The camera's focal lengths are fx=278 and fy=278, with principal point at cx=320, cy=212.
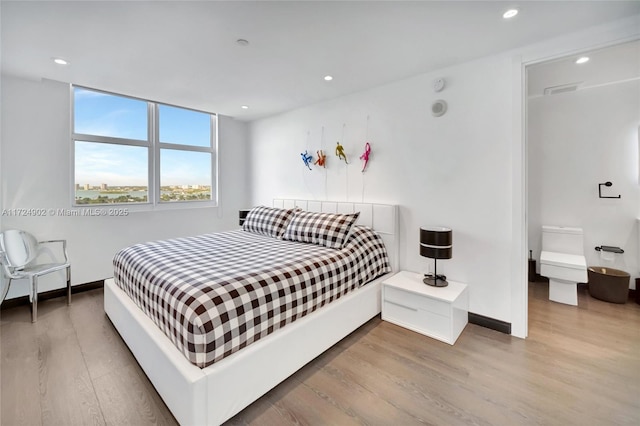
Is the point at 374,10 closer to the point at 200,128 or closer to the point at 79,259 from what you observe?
the point at 200,128

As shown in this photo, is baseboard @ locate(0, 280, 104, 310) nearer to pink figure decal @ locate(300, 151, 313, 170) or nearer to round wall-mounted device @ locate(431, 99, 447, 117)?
pink figure decal @ locate(300, 151, 313, 170)

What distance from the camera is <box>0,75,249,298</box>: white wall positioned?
295 centimetres

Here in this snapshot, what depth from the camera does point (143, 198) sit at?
396cm

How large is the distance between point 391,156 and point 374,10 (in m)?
1.51

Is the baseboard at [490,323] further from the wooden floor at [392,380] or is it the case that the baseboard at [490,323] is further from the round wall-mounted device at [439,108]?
the round wall-mounted device at [439,108]

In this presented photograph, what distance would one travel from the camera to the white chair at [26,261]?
8.87ft

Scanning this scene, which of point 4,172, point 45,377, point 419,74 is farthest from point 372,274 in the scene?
point 4,172

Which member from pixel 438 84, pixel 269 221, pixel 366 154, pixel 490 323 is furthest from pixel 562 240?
pixel 269 221

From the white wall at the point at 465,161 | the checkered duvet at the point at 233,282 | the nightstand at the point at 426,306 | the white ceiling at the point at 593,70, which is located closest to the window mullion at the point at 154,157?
the checkered duvet at the point at 233,282

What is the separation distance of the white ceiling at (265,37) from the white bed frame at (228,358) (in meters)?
2.07

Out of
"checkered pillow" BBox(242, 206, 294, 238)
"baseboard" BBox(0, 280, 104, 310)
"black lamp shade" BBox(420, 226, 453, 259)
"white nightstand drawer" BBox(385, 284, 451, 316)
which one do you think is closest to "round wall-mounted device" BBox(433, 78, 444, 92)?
Result: "black lamp shade" BBox(420, 226, 453, 259)

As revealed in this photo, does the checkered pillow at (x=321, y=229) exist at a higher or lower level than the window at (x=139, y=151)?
lower

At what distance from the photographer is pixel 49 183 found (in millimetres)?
3184

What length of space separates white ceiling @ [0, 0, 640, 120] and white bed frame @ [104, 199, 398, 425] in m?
2.07
